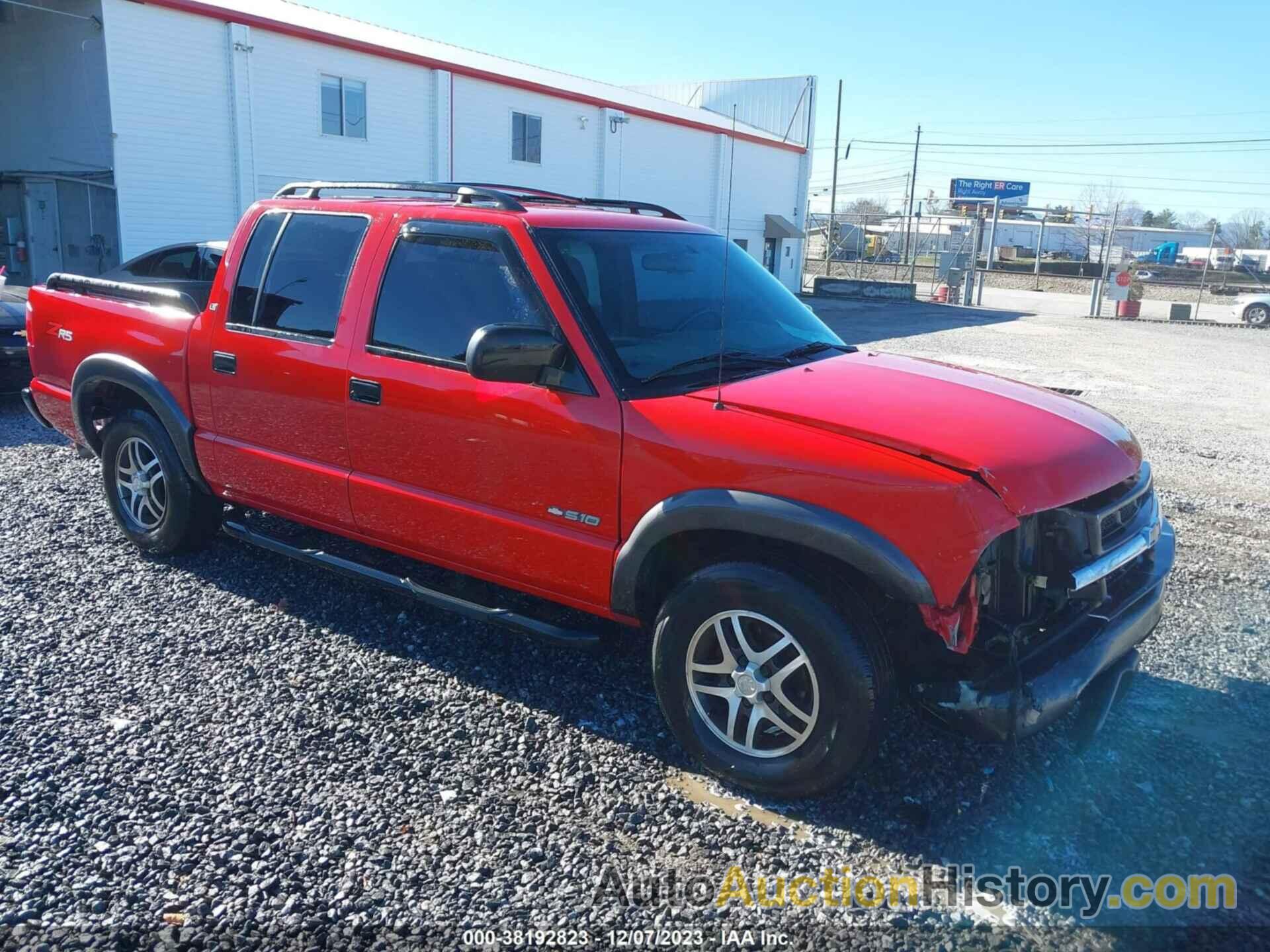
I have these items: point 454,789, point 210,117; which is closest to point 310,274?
point 454,789

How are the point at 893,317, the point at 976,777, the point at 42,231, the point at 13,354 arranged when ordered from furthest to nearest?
1. the point at 893,317
2. the point at 42,231
3. the point at 13,354
4. the point at 976,777

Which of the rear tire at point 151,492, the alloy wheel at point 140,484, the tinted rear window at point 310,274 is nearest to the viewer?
the tinted rear window at point 310,274

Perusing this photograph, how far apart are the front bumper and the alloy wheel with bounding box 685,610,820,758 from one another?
1.27ft

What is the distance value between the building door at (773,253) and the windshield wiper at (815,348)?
3386 centimetres

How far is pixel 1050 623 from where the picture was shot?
11.0 feet

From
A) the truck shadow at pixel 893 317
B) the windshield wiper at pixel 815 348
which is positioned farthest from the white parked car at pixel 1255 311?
the windshield wiper at pixel 815 348

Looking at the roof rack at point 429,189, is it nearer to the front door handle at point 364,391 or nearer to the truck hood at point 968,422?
the front door handle at point 364,391

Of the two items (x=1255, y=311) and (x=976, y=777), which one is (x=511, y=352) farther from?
(x=1255, y=311)

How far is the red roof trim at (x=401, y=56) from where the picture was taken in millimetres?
17547

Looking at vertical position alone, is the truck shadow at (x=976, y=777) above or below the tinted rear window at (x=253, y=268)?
below

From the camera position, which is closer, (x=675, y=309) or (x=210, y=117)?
(x=675, y=309)

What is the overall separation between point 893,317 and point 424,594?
24626 mm

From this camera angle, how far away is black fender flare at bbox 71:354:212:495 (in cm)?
505

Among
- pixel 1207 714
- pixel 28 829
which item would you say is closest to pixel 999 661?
pixel 1207 714
